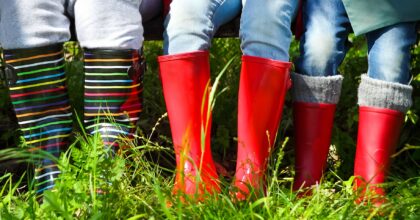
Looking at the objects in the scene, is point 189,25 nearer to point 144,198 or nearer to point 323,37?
point 323,37

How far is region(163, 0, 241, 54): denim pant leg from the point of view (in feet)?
→ 6.66

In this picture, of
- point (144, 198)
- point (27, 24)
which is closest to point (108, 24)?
point (27, 24)

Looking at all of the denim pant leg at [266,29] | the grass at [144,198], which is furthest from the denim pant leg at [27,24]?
the denim pant leg at [266,29]

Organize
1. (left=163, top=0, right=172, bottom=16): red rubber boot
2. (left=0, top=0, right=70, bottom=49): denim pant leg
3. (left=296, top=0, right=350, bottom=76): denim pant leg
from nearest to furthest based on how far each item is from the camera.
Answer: (left=0, top=0, right=70, bottom=49): denim pant leg < (left=296, top=0, right=350, bottom=76): denim pant leg < (left=163, top=0, right=172, bottom=16): red rubber boot

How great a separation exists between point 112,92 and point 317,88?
0.63 metres

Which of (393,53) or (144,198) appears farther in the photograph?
(393,53)

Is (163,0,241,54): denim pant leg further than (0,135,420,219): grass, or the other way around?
(163,0,241,54): denim pant leg

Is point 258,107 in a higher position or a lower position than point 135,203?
higher

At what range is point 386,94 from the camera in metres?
2.01

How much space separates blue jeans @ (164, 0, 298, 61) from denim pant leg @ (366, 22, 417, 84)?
280 mm

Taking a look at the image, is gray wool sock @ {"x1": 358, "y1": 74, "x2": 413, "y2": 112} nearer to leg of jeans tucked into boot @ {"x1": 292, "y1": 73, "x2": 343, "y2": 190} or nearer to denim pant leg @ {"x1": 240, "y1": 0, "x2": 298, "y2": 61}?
leg of jeans tucked into boot @ {"x1": 292, "y1": 73, "x2": 343, "y2": 190}

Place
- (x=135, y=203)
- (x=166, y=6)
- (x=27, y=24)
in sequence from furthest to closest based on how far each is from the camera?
1. (x=166, y=6)
2. (x=27, y=24)
3. (x=135, y=203)

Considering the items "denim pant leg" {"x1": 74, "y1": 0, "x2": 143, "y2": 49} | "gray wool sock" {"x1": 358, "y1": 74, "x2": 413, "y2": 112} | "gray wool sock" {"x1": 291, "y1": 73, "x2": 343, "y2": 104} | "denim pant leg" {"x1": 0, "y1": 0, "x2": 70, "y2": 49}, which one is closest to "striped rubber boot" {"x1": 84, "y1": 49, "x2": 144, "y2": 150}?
"denim pant leg" {"x1": 74, "y1": 0, "x2": 143, "y2": 49}

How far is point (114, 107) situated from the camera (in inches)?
80.3
